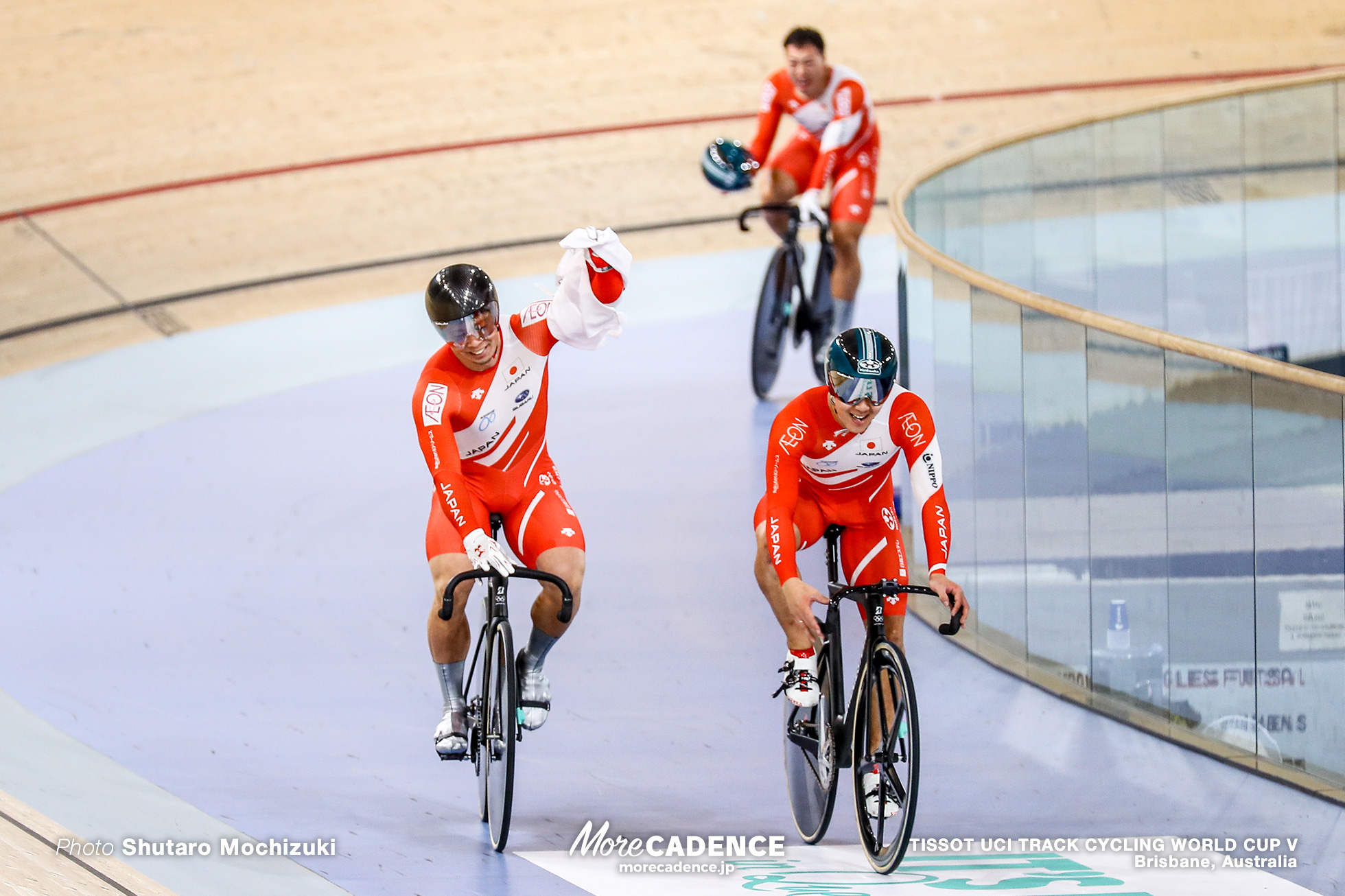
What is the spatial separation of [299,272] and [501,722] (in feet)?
19.5

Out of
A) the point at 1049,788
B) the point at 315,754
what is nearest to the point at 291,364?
the point at 315,754

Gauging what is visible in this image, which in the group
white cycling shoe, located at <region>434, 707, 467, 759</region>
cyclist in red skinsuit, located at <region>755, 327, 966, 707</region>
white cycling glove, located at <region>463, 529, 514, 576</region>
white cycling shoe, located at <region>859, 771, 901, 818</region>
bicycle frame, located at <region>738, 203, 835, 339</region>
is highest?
bicycle frame, located at <region>738, 203, 835, 339</region>

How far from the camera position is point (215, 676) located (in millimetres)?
4457

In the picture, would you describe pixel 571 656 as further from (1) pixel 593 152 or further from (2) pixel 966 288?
(1) pixel 593 152

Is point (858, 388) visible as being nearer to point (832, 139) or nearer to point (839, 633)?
point (839, 633)

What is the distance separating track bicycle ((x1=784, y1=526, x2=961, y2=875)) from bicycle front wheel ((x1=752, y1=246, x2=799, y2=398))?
2.96 meters

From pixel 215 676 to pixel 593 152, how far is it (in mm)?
6030

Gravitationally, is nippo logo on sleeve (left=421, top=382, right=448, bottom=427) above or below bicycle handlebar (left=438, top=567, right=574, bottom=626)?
above

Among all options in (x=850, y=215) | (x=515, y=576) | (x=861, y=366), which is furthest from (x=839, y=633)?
(x=850, y=215)

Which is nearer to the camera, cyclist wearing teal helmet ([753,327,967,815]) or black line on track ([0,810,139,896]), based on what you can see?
black line on track ([0,810,139,896])

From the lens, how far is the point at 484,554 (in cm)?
Answer: 324

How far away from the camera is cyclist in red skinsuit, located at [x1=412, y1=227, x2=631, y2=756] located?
336 centimetres

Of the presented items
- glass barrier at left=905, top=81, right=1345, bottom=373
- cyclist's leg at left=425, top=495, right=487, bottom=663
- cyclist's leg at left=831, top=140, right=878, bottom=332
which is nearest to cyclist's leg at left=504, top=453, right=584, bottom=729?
cyclist's leg at left=425, top=495, right=487, bottom=663

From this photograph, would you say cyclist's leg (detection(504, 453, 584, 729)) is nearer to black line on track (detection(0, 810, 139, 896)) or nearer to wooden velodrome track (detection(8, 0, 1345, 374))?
black line on track (detection(0, 810, 139, 896))
